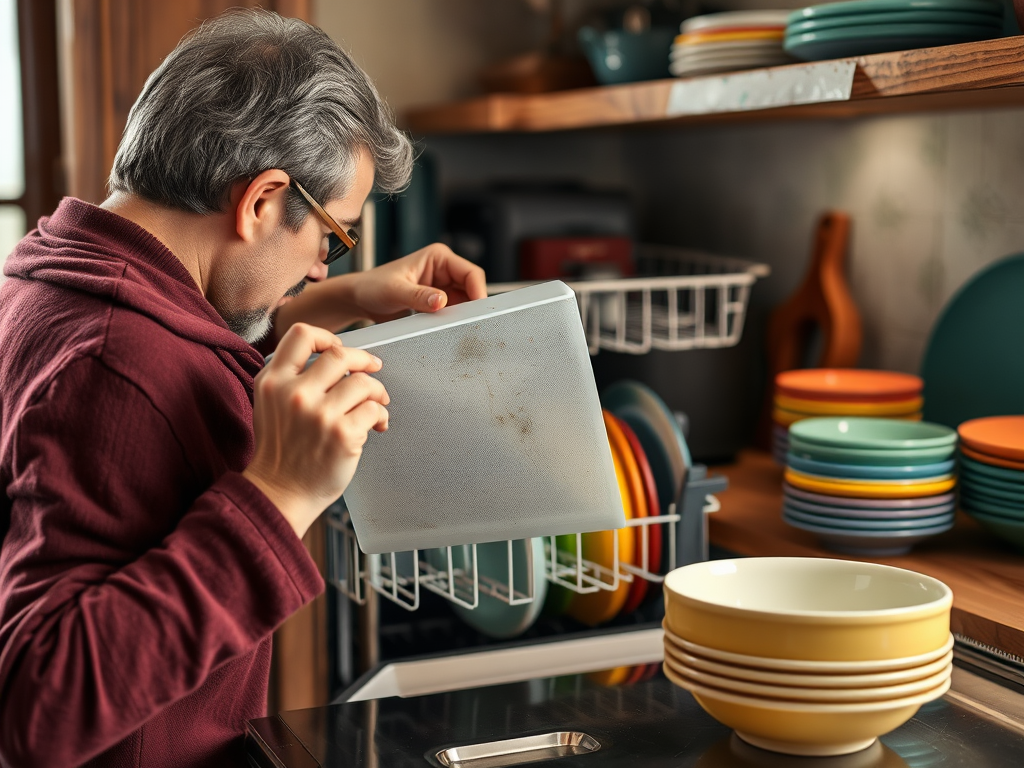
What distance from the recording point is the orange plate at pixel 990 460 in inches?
47.6

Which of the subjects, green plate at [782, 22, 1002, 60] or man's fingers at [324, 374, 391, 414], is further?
green plate at [782, 22, 1002, 60]

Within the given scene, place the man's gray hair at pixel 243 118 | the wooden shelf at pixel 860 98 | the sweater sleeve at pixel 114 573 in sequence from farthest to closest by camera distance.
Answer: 1. the wooden shelf at pixel 860 98
2. the man's gray hair at pixel 243 118
3. the sweater sleeve at pixel 114 573

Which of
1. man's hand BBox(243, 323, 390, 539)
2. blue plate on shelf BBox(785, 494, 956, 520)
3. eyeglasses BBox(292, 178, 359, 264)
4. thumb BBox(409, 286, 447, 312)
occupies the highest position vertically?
eyeglasses BBox(292, 178, 359, 264)

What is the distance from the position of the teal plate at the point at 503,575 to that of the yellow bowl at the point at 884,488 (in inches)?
12.7

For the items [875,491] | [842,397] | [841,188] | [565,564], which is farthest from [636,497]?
[841,188]

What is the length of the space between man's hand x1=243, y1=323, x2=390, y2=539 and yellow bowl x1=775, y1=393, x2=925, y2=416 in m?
0.83

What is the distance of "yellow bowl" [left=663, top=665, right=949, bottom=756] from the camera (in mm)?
866

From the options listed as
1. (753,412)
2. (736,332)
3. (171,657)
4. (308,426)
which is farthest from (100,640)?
(753,412)

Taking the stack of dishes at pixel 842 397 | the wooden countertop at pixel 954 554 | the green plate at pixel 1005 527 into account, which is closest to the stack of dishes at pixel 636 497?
the wooden countertop at pixel 954 554

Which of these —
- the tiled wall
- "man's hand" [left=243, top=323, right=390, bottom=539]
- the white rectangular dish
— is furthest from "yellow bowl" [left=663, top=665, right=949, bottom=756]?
the tiled wall

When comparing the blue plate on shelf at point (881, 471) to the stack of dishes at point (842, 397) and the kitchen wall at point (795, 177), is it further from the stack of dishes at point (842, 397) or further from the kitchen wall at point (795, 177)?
the kitchen wall at point (795, 177)

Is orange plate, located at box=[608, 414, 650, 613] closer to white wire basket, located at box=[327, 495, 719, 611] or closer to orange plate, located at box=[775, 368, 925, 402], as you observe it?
white wire basket, located at box=[327, 495, 719, 611]

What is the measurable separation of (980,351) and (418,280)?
78 centimetres

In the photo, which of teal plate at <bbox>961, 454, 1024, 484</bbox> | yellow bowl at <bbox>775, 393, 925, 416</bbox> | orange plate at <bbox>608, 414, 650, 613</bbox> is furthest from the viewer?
yellow bowl at <bbox>775, 393, 925, 416</bbox>
